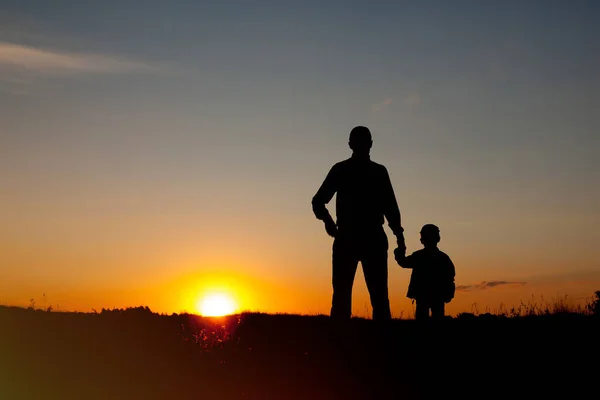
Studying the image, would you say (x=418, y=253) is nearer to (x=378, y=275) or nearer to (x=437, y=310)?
(x=437, y=310)

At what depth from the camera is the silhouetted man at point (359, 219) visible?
12.2 m

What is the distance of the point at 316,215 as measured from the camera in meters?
12.6

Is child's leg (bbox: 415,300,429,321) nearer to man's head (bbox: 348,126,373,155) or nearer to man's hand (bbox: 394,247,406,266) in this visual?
man's hand (bbox: 394,247,406,266)

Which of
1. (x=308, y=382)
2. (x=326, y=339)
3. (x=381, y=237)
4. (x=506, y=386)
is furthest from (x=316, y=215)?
(x=506, y=386)

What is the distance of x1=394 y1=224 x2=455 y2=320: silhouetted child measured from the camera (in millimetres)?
13938

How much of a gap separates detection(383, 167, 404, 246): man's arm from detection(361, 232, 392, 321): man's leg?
1.21 feet

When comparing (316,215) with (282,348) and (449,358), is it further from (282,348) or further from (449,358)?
(449,358)

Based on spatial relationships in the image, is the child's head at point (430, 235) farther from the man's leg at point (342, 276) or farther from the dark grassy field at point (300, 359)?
the man's leg at point (342, 276)

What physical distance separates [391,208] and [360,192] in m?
0.68

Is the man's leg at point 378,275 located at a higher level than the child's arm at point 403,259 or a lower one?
lower

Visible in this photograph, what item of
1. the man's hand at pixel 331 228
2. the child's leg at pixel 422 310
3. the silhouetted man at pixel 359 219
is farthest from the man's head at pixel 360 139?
the child's leg at pixel 422 310

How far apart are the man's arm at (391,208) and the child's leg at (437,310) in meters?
2.21

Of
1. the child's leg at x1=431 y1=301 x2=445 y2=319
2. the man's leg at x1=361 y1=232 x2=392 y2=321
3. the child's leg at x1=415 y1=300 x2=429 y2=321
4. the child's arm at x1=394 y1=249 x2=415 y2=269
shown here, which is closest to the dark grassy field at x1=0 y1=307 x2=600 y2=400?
the man's leg at x1=361 y1=232 x2=392 y2=321

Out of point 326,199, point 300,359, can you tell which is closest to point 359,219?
point 326,199
